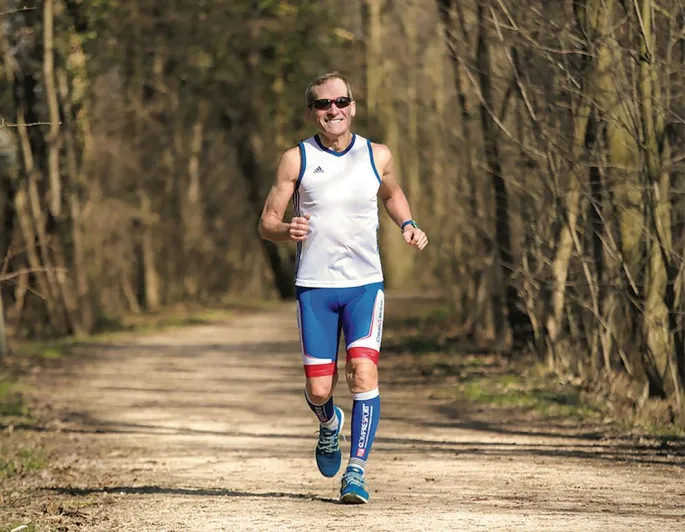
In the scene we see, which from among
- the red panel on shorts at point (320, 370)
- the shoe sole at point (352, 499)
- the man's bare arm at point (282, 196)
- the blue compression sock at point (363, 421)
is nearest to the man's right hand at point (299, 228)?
the man's bare arm at point (282, 196)

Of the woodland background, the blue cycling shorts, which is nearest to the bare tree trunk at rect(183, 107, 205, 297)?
the woodland background

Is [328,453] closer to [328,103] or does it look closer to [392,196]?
[392,196]

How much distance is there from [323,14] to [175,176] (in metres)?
7.40

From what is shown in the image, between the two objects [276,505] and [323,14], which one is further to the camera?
[323,14]

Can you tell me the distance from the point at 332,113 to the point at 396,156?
104ft

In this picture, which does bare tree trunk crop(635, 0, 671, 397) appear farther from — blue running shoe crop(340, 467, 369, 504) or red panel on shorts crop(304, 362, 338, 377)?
blue running shoe crop(340, 467, 369, 504)

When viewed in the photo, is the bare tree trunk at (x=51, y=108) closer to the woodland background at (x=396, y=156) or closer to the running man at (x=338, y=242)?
the woodland background at (x=396, y=156)

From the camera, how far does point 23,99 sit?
21.0 meters

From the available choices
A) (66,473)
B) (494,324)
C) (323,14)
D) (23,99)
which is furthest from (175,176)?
(66,473)

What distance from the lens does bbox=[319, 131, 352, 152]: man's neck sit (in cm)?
707

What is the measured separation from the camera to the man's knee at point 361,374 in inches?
282

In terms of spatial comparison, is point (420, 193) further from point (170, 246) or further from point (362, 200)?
point (362, 200)

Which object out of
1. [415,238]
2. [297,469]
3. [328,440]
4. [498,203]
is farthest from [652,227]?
[498,203]

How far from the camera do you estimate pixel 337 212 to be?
7031mm
